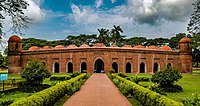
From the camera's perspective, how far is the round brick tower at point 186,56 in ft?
130

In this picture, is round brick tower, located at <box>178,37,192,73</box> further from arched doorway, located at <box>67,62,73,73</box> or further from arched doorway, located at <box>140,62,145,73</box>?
arched doorway, located at <box>67,62,73,73</box>

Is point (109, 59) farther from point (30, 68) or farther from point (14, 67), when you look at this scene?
point (30, 68)

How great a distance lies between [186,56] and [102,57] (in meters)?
13.8

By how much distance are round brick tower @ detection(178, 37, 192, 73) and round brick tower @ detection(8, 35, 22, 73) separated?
25922mm

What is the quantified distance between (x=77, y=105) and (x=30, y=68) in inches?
296

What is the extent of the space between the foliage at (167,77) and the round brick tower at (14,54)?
29024 mm

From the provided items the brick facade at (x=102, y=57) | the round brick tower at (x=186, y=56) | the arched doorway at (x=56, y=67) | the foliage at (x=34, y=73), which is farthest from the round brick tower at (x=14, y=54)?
the round brick tower at (x=186, y=56)

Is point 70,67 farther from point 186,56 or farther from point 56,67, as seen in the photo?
point 186,56

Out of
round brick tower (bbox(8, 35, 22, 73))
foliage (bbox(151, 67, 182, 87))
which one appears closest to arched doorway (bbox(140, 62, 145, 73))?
round brick tower (bbox(8, 35, 22, 73))

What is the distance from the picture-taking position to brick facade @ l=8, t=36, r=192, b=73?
123ft

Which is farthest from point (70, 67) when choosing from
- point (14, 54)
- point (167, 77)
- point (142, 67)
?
point (167, 77)

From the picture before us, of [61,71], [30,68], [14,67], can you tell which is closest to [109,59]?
[61,71]

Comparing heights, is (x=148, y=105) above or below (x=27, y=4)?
below

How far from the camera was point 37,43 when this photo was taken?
65.1 metres
